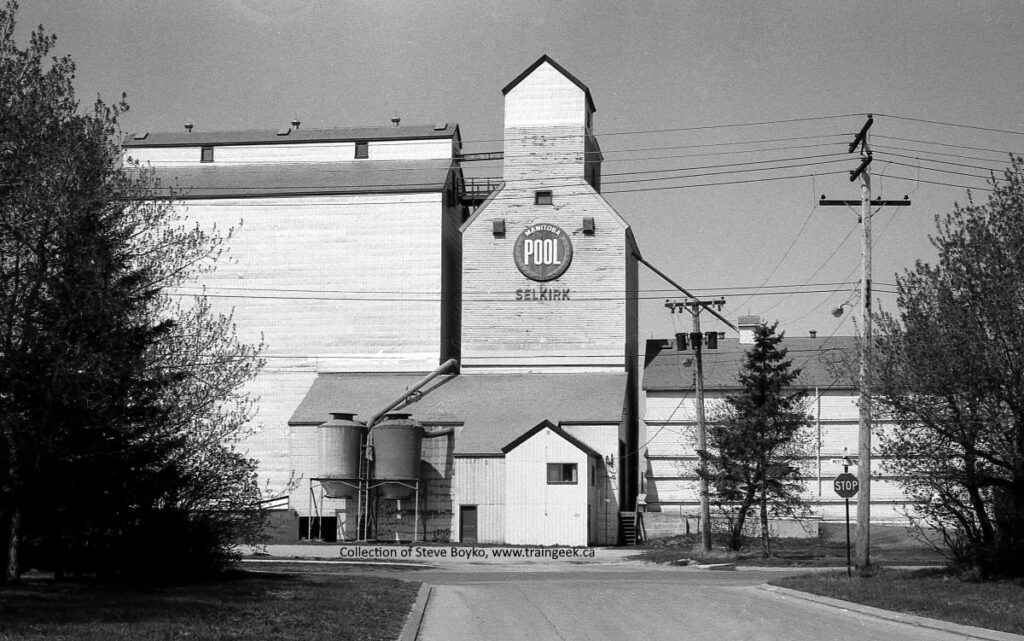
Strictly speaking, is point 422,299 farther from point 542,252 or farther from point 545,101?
point 545,101

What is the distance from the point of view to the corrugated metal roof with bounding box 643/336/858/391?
186 ft

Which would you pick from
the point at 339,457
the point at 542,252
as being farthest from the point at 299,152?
the point at 339,457

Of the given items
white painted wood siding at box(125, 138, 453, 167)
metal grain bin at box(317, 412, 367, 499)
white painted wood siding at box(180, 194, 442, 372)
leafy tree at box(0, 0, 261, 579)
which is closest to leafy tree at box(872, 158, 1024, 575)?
leafy tree at box(0, 0, 261, 579)

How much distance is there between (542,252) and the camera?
57.1 metres

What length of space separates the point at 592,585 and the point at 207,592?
1008cm

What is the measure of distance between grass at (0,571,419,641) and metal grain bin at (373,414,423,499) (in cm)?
2637

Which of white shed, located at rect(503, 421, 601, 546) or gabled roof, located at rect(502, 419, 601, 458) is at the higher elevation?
gabled roof, located at rect(502, 419, 601, 458)

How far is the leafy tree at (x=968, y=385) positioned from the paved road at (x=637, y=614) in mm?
4681

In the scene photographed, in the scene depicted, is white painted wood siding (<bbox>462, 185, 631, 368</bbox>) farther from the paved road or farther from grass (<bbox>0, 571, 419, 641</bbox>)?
grass (<bbox>0, 571, 419, 641</bbox>)

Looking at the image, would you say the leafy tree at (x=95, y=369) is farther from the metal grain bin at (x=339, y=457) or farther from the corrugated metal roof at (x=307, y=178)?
the corrugated metal roof at (x=307, y=178)

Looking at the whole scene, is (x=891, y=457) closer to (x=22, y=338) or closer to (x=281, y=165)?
(x=22, y=338)

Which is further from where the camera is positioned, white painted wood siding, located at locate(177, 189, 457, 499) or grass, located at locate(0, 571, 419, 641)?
white painted wood siding, located at locate(177, 189, 457, 499)

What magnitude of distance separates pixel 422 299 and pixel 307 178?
1031 centimetres

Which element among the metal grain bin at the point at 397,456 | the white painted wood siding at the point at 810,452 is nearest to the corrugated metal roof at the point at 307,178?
the metal grain bin at the point at 397,456
